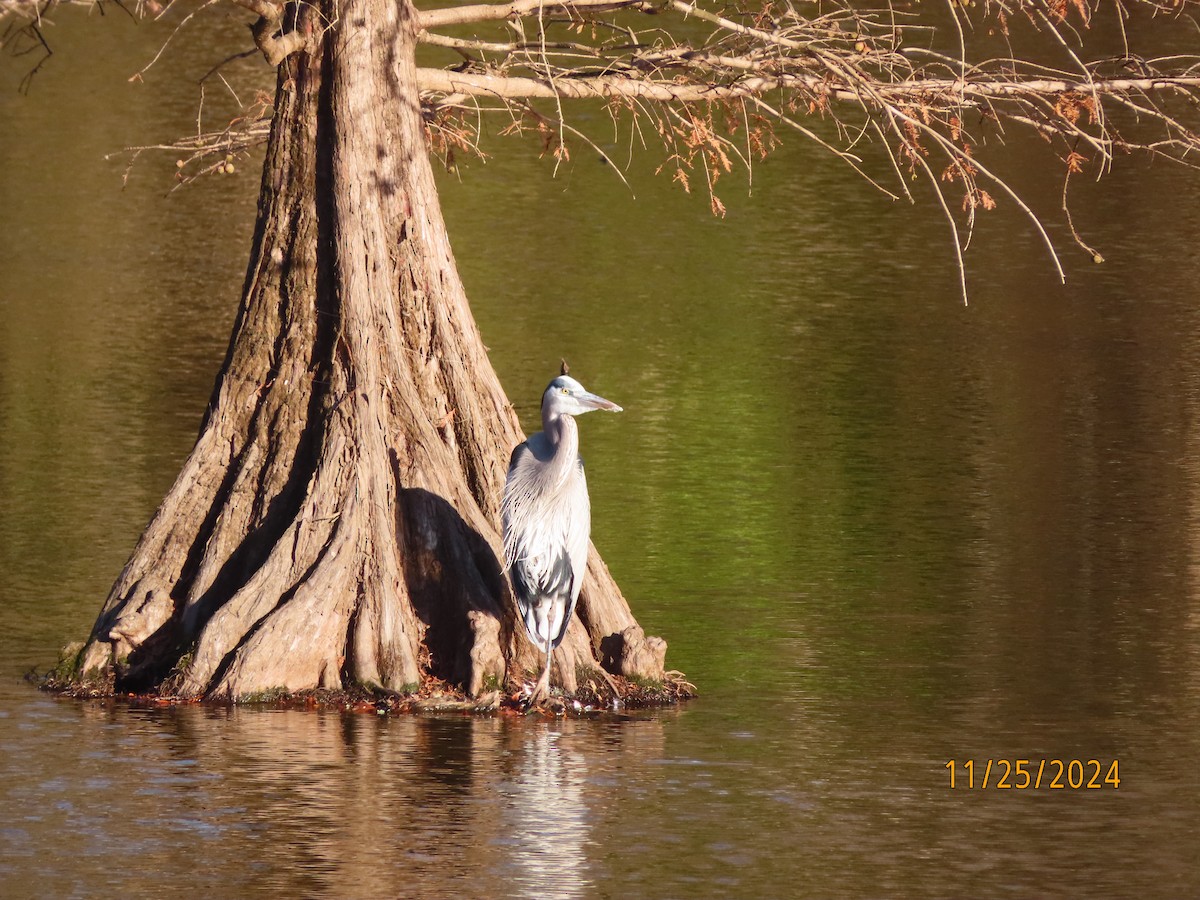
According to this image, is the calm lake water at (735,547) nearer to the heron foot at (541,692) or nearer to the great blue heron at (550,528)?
the heron foot at (541,692)

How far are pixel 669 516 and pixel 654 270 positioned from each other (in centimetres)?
1149

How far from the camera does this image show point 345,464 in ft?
40.6

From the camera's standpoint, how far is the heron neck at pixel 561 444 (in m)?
12.0

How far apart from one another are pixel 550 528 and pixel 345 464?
122 centimetres

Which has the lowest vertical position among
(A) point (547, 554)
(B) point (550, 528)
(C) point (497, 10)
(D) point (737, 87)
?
(A) point (547, 554)

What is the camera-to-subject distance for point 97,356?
23.1 meters

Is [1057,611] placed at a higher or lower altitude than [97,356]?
lower

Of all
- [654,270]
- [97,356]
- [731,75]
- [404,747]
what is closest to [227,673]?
[404,747]

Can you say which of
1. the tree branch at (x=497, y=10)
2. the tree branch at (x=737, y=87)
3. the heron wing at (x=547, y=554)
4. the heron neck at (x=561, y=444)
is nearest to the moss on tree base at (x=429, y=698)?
the heron wing at (x=547, y=554)

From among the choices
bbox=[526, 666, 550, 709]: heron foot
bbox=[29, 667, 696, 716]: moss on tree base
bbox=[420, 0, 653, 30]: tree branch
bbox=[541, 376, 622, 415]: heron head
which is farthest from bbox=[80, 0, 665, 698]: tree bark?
bbox=[541, 376, 622, 415]: heron head

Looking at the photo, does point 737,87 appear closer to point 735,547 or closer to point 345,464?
point 345,464

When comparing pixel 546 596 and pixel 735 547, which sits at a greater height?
pixel 735 547

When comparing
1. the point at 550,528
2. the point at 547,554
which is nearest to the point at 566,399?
the point at 550,528

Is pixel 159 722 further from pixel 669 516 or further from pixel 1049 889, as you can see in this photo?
pixel 669 516
